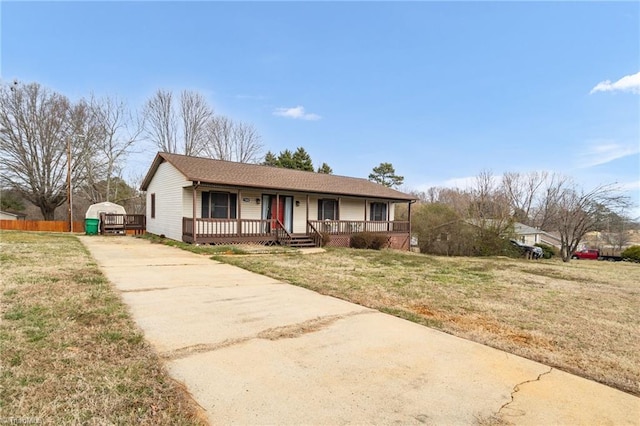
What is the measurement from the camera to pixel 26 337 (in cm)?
325

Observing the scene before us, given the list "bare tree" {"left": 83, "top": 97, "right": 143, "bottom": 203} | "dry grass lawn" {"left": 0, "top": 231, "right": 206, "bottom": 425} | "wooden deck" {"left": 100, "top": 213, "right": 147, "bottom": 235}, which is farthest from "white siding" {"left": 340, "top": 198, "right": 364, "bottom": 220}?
"bare tree" {"left": 83, "top": 97, "right": 143, "bottom": 203}

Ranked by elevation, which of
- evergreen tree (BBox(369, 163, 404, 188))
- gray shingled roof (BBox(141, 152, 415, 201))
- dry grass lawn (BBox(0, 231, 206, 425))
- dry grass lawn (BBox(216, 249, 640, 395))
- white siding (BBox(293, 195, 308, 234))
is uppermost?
evergreen tree (BBox(369, 163, 404, 188))

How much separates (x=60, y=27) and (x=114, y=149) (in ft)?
61.8

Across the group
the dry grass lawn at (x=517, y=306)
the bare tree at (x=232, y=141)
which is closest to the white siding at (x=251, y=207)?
the dry grass lawn at (x=517, y=306)

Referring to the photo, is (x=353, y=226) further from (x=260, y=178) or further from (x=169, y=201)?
(x=169, y=201)

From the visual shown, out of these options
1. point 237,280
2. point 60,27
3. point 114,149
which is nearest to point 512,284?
point 237,280

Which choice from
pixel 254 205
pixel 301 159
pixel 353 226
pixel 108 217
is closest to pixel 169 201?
pixel 254 205

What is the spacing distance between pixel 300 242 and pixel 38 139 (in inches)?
1044

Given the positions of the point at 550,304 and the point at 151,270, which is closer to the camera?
the point at 550,304

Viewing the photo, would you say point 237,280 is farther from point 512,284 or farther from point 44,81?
point 44,81

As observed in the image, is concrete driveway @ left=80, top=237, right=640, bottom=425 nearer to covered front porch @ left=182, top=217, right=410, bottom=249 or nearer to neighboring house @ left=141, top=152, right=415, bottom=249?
covered front porch @ left=182, top=217, right=410, bottom=249

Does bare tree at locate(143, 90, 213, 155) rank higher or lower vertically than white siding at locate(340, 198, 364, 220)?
higher

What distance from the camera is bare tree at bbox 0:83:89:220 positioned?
26.5 metres

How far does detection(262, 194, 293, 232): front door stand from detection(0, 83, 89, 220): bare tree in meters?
21.8
